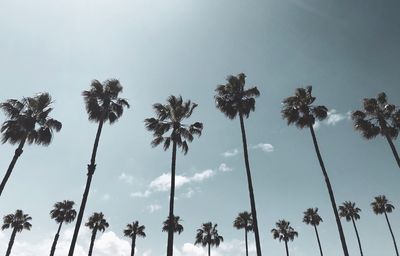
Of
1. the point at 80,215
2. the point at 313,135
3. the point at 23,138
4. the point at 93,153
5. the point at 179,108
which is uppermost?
the point at 179,108

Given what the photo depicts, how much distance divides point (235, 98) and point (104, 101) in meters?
11.6

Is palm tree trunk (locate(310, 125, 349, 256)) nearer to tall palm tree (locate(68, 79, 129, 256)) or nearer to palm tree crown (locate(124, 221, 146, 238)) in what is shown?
tall palm tree (locate(68, 79, 129, 256))

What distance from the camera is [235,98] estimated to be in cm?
2766

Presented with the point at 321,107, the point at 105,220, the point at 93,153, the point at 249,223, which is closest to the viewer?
the point at 93,153

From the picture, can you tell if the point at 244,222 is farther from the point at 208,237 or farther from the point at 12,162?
the point at 12,162

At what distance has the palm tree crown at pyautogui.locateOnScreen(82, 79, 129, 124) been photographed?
2491 centimetres

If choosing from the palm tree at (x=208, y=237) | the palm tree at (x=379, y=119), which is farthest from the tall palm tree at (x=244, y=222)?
the palm tree at (x=379, y=119)

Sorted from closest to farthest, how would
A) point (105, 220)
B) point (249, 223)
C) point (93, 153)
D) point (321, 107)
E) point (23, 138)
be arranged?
point (93, 153)
point (23, 138)
point (321, 107)
point (105, 220)
point (249, 223)

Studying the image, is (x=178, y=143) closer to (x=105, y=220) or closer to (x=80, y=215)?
(x=80, y=215)

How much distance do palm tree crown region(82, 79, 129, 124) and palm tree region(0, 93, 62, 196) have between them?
10.8 feet

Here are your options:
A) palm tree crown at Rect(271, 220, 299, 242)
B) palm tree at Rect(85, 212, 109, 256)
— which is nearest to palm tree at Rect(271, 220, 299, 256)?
palm tree crown at Rect(271, 220, 299, 242)

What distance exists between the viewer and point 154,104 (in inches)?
1083

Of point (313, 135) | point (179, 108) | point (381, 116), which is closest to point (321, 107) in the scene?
point (313, 135)

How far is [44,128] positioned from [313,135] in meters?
23.6
